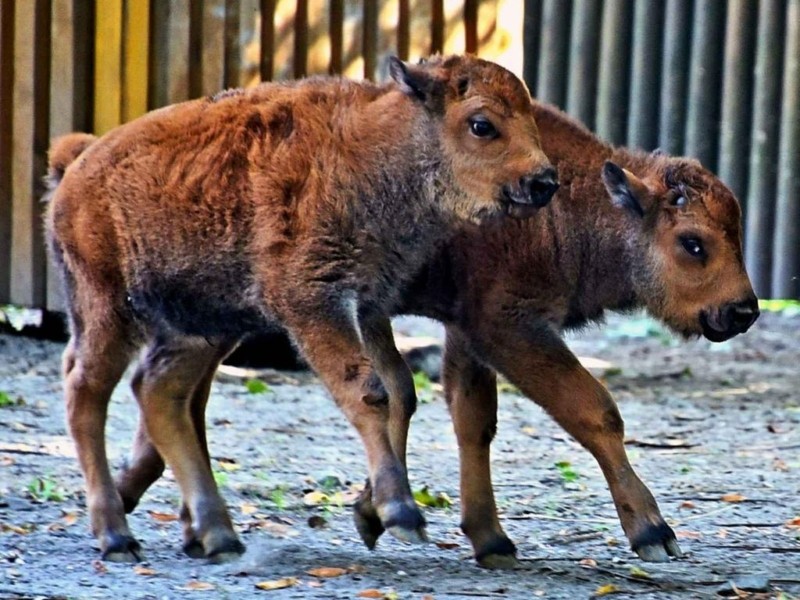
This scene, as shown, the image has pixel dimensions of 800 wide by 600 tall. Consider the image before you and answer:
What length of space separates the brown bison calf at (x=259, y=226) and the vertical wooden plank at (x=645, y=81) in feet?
23.3

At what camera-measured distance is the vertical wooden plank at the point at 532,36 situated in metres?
14.0

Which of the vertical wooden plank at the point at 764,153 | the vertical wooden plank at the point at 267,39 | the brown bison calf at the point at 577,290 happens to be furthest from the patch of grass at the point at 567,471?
the vertical wooden plank at the point at 764,153

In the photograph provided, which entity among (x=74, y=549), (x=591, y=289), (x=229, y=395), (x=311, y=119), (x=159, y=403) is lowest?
(x=229, y=395)

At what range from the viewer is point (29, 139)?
38.0 ft

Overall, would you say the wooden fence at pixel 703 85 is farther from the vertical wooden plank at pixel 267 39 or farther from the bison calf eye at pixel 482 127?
the bison calf eye at pixel 482 127

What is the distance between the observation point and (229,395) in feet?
36.3

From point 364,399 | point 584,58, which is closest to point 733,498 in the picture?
point 364,399

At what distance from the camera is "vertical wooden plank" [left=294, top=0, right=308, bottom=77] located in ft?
37.9

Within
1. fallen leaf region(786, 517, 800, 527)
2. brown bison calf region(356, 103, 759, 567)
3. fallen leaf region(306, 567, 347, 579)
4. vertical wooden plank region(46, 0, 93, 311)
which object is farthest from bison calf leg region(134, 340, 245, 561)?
vertical wooden plank region(46, 0, 93, 311)

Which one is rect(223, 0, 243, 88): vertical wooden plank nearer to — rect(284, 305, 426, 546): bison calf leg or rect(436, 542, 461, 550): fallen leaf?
rect(436, 542, 461, 550): fallen leaf

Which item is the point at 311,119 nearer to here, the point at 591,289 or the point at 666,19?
the point at 591,289

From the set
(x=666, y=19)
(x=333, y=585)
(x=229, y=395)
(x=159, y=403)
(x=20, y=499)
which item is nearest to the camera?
(x=333, y=585)

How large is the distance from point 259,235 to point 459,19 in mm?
5251

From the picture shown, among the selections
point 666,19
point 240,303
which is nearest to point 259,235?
point 240,303
